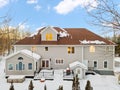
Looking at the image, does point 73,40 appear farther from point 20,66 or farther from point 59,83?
point 59,83

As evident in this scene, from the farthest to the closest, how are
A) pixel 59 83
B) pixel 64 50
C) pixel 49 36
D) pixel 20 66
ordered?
pixel 49 36 → pixel 64 50 → pixel 20 66 → pixel 59 83

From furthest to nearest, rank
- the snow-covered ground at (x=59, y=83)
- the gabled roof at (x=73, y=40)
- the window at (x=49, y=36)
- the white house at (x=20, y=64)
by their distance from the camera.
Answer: the window at (x=49, y=36) → the gabled roof at (x=73, y=40) → the white house at (x=20, y=64) → the snow-covered ground at (x=59, y=83)

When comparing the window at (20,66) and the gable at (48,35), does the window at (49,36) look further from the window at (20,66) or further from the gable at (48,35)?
the window at (20,66)

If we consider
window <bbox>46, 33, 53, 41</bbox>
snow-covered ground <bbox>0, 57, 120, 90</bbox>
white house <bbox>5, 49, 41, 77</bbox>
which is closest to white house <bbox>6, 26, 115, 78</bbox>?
window <bbox>46, 33, 53, 41</bbox>

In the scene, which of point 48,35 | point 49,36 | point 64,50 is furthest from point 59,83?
point 48,35

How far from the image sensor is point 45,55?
3319cm

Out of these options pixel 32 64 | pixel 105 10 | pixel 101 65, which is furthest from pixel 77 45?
pixel 105 10

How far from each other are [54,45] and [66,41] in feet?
6.42

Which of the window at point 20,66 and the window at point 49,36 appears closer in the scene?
the window at point 20,66

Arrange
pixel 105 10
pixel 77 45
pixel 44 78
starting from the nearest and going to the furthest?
pixel 105 10, pixel 44 78, pixel 77 45

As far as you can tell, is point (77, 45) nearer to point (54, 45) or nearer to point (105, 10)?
point (54, 45)

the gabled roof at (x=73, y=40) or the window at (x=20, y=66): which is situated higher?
the gabled roof at (x=73, y=40)

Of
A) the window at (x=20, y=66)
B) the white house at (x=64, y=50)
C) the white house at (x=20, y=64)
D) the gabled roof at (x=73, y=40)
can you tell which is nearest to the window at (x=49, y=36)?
the white house at (x=64, y=50)

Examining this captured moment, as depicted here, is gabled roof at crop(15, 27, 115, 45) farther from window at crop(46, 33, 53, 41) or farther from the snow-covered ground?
the snow-covered ground
